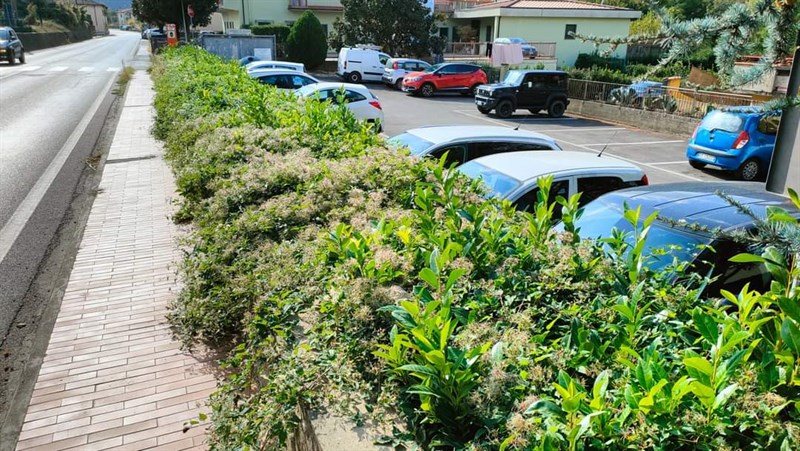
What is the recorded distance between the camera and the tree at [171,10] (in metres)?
37.9

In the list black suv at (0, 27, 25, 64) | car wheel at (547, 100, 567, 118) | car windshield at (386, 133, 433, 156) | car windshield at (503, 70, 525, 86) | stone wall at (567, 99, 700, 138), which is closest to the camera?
car windshield at (386, 133, 433, 156)

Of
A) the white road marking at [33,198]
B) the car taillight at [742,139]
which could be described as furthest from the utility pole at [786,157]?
the car taillight at [742,139]

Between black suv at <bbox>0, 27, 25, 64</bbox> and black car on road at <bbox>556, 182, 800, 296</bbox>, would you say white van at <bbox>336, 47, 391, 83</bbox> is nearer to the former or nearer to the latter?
black suv at <bbox>0, 27, 25, 64</bbox>

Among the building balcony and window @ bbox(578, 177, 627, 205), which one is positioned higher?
the building balcony

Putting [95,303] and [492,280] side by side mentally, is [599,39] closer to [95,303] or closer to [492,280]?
[492,280]

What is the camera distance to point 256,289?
12.6ft

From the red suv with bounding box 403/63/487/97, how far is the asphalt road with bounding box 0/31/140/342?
13.7 meters

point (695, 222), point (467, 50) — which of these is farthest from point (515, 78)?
point (467, 50)

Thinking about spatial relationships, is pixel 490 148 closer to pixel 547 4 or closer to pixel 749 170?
pixel 749 170

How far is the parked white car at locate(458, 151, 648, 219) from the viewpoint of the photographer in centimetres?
602

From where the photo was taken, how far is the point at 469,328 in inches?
102

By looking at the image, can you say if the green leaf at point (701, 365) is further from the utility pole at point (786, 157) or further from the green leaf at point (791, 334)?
the utility pole at point (786, 157)

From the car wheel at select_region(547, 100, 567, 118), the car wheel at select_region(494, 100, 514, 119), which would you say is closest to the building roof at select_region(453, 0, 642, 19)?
the car wheel at select_region(547, 100, 567, 118)

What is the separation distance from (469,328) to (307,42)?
37.1 meters
